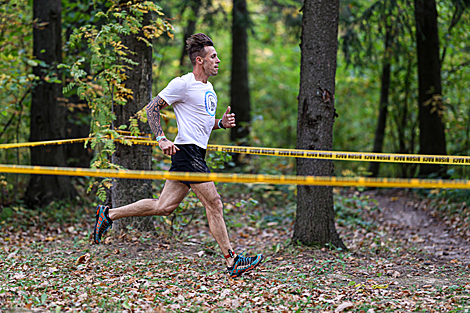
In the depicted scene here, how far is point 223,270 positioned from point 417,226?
494 cm

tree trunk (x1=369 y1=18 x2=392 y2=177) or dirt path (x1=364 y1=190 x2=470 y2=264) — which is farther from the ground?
tree trunk (x1=369 y1=18 x2=392 y2=177)

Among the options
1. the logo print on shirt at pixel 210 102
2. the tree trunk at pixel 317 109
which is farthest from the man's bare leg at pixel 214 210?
the tree trunk at pixel 317 109

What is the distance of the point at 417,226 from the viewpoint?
8406 mm

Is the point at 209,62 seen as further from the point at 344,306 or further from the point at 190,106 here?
the point at 344,306

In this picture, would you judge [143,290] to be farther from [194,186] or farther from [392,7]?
[392,7]

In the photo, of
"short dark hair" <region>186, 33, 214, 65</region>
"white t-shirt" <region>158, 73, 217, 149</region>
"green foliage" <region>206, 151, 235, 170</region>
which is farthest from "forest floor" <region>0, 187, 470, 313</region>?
"short dark hair" <region>186, 33, 214, 65</region>

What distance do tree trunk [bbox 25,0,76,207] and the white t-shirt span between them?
→ 183 inches

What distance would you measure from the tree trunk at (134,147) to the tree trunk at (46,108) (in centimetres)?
295

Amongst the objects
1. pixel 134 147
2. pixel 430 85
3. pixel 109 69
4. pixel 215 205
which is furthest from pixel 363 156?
pixel 430 85

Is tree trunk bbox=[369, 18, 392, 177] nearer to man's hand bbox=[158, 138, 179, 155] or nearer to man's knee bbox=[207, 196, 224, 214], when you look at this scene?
man's knee bbox=[207, 196, 224, 214]

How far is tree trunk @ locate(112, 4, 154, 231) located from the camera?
602 centimetres

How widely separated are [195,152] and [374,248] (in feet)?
11.5

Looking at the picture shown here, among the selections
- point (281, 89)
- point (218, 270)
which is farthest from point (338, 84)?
point (218, 270)

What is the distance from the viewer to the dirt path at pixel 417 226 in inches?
268
